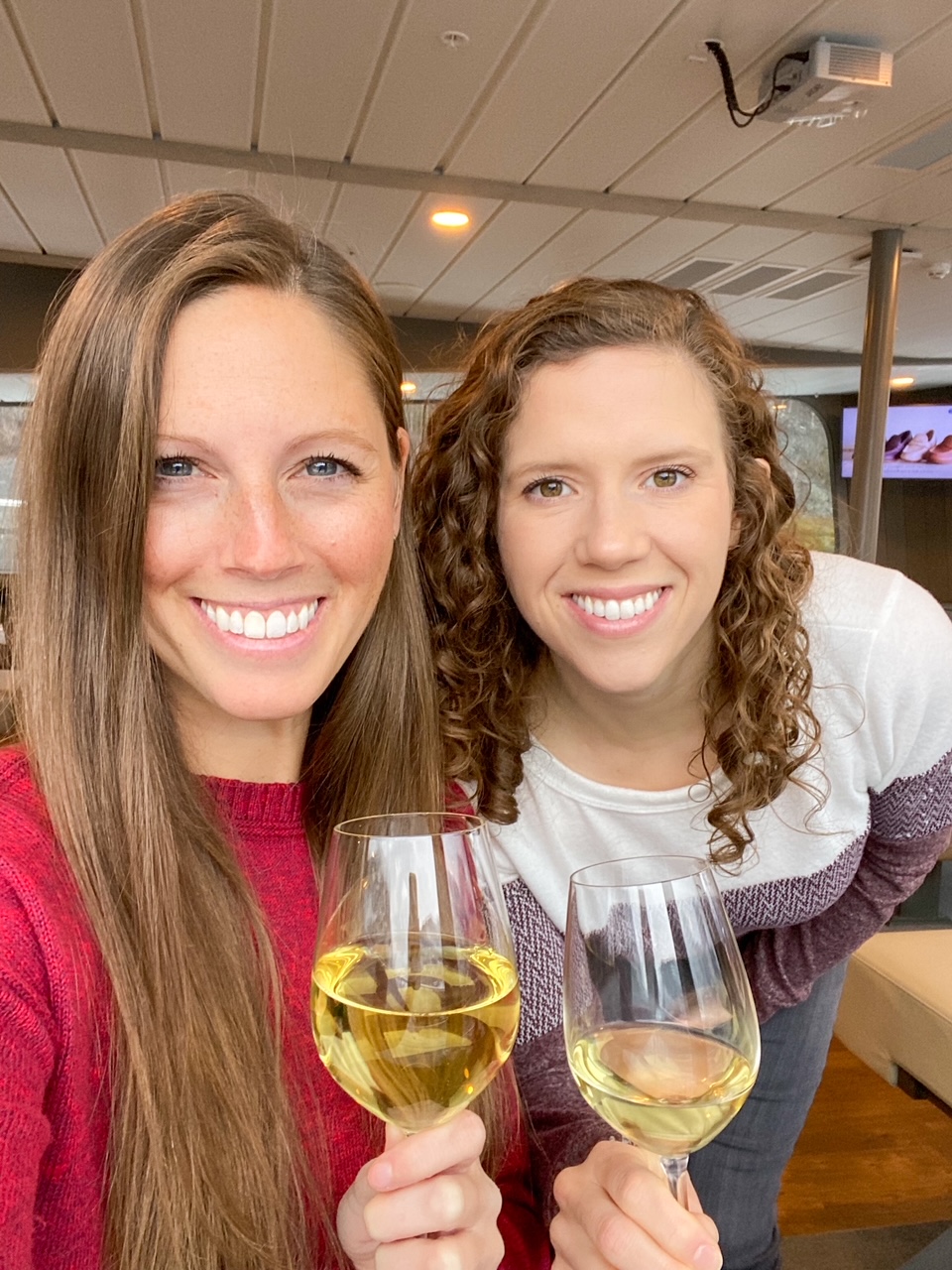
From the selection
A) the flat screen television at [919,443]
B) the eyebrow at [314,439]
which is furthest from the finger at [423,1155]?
the flat screen television at [919,443]

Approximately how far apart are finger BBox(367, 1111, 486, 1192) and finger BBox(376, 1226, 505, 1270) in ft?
0.14

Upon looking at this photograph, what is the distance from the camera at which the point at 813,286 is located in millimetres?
4566

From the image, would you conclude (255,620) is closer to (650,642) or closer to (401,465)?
(401,465)

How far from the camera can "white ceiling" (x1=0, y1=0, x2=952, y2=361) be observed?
2.47 meters

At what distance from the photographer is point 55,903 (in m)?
0.74

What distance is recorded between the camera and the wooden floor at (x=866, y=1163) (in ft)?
6.88

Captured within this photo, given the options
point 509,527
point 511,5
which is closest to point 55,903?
point 509,527

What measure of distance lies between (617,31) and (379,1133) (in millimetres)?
2485

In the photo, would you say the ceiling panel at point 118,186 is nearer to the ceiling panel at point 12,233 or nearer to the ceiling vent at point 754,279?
the ceiling panel at point 12,233

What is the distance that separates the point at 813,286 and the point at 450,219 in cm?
179

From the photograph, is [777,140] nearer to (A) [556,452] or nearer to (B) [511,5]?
(B) [511,5]

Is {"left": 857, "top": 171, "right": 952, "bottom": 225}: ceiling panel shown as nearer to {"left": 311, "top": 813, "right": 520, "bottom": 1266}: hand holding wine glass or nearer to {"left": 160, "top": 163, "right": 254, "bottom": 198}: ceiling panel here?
{"left": 160, "top": 163, "right": 254, "bottom": 198}: ceiling panel

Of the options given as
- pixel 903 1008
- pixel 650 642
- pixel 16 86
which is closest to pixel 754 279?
pixel 16 86

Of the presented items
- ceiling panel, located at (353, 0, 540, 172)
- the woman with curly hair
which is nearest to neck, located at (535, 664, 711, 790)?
the woman with curly hair
